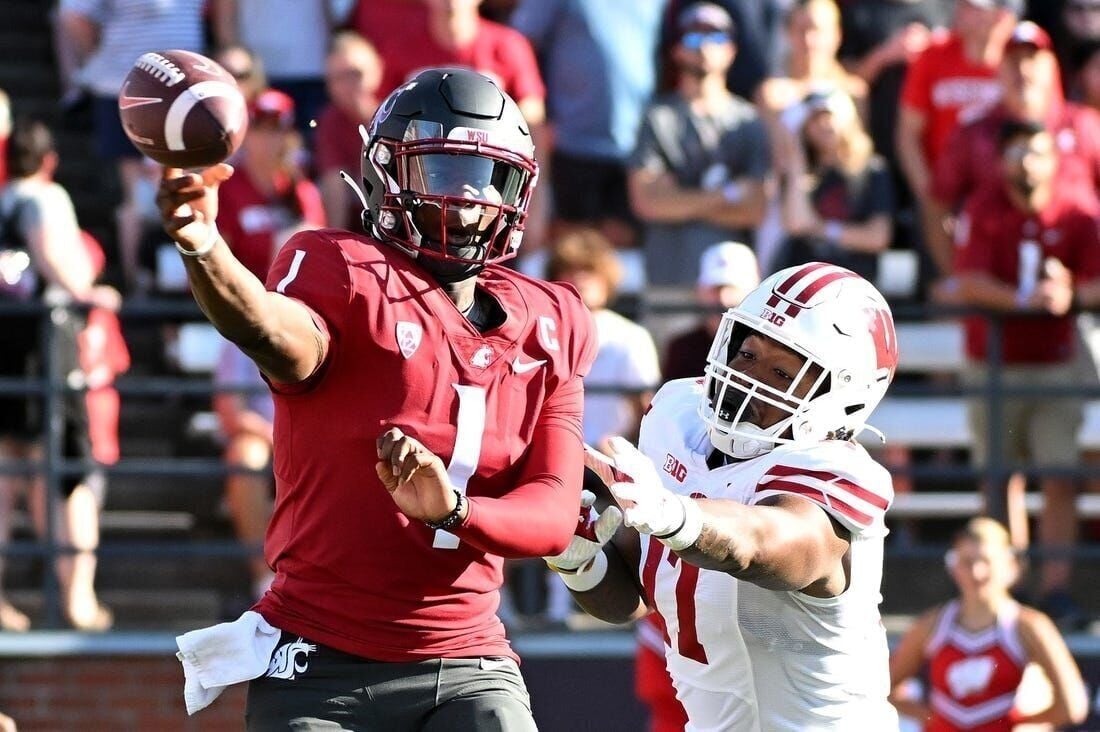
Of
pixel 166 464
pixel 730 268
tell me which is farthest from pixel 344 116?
pixel 730 268

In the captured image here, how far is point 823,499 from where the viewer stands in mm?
3336

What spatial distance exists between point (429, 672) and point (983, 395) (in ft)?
14.1

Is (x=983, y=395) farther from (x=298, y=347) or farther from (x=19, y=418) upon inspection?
(x=298, y=347)

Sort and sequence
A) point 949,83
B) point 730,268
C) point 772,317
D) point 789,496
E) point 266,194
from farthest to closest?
point 949,83, point 266,194, point 730,268, point 772,317, point 789,496

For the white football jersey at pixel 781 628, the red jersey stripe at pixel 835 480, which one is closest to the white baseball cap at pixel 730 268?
the white football jersey at pixel 781 628

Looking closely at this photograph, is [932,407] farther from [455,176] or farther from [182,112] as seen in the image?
[182,112]

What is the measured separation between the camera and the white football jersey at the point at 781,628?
11.3 ft

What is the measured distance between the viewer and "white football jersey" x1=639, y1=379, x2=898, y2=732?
11.3 ft

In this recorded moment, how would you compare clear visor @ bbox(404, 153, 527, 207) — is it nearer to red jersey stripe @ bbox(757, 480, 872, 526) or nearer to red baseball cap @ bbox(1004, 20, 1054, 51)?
red jersey stripe @ bbox(757, 480, 872, 526)

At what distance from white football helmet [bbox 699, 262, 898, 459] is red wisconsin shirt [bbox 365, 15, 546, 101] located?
4238mm

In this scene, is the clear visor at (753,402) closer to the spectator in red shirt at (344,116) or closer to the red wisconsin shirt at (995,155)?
the red wisconsin shirt at (995,155)

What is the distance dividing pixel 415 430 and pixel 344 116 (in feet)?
14.7

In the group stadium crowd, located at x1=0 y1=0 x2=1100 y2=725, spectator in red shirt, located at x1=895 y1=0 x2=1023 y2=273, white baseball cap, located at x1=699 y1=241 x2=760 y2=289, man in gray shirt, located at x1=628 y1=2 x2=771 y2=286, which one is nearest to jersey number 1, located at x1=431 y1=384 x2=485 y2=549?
stadium crowd, located at x1=0 y1=0 x2=1100 y2=725

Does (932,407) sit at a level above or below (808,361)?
below
